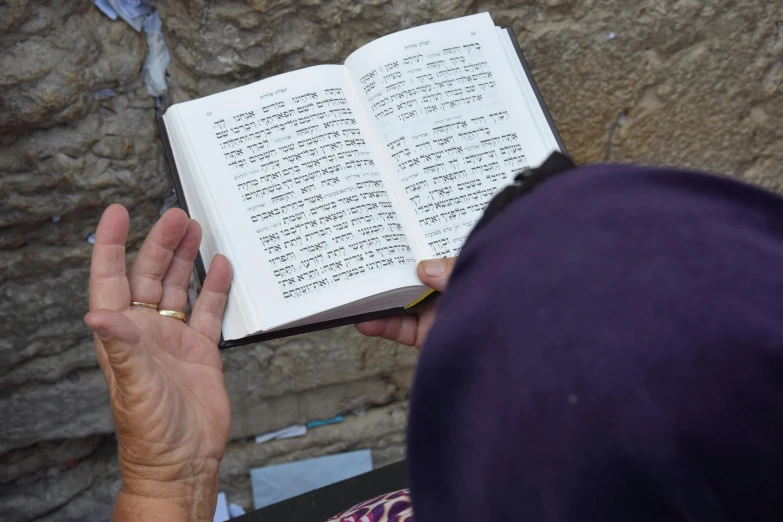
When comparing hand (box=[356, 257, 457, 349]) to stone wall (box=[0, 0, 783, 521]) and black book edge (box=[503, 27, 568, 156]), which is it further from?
stone wall (box=[0, 0, 783, 521])

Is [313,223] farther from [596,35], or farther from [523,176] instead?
[596,35]

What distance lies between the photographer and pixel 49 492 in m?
1.70

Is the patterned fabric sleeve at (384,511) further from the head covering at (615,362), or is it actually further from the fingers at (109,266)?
the head covering at (615,362)

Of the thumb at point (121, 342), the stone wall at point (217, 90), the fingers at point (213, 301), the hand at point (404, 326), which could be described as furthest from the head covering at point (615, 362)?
the stone wall at point (217, 90)

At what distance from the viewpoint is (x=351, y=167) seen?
1041mm

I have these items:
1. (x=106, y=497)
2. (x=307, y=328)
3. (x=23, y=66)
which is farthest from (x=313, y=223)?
(x=106, y=497)

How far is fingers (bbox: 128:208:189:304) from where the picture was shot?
1.00 m

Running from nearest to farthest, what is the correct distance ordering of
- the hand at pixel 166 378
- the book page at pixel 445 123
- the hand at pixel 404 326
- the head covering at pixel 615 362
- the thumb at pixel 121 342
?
the head covering at pixel 615 362
the thumb at pixel 121 342
the hand at pixel 166 378
the book page at pixel 445 123
the hand at pixel 404 326

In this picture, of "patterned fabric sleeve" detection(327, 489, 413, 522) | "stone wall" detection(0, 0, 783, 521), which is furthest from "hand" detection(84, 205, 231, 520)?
"stone wall" detection(0, 0, 783, 521)

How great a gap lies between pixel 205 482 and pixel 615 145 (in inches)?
42.4

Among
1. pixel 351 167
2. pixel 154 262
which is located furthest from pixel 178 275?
pixel 351 167

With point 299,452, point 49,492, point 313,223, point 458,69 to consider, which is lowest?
point 299,452

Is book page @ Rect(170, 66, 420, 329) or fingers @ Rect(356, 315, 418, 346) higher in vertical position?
book page @ Rect(170, 66, 420, 329)

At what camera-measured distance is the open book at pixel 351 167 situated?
987 mm
